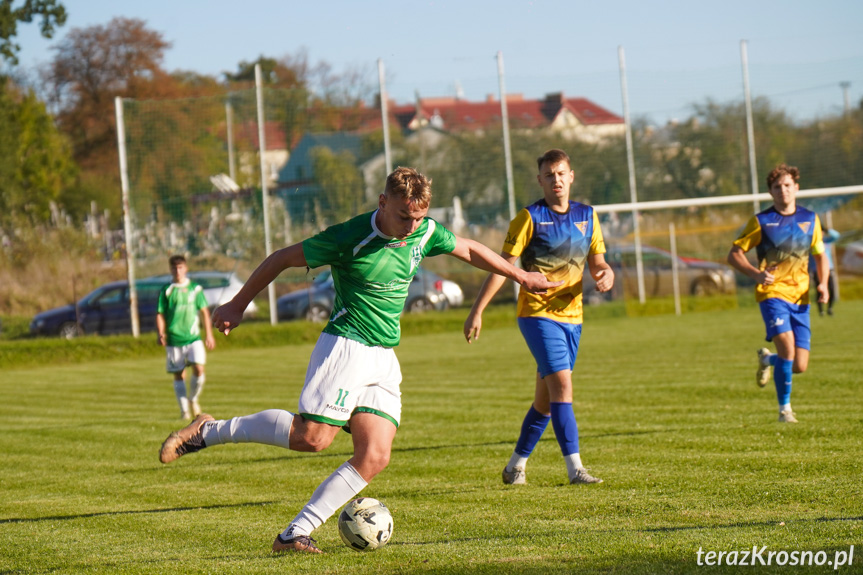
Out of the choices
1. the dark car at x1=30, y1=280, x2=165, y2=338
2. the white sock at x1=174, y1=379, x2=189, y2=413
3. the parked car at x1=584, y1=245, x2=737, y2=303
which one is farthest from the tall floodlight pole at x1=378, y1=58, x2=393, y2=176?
the white sock at x1=174, y1=379, x2=189, y2=413

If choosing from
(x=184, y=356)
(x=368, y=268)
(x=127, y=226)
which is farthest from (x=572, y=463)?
(x=127, y=226)

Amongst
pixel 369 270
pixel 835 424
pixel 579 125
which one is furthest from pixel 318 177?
pixel 369 270

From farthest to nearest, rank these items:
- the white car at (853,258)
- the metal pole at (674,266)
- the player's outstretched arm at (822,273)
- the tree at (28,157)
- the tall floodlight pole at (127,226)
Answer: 1. the tree at (28,157)
2. the white car at (853,258)
3. the metal pole at (674,266)
4. the tall floodlight pole at (127,226)
5. the player's outstretched arm at (822,273)

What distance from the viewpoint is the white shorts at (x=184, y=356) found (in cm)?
1200

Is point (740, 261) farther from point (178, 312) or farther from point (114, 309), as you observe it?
point (114, 309)

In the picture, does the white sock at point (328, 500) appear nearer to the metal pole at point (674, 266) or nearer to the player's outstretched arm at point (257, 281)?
the player's outstretched arm at point (257, 281)

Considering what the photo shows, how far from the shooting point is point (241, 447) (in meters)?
9.26

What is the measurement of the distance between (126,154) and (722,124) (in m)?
15.3

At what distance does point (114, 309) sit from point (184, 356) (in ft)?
41.3

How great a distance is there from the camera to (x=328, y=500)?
16.2ft

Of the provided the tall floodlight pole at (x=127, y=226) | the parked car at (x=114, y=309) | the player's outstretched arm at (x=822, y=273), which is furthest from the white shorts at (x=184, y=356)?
the tall floodlight pole at (x=127, y=226)

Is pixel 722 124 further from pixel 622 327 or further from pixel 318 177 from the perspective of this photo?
pixel 318 177

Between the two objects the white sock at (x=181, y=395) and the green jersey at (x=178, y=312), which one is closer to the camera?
the white sock at (x=181, y=395)

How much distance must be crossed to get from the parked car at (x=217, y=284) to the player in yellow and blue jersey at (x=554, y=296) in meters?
17.9
